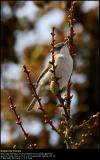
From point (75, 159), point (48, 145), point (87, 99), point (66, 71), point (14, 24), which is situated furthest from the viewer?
point (87, 99)

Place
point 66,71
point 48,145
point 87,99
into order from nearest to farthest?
point 66,71 → point 48,145 → point 87,99

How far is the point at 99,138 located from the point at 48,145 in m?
1.01

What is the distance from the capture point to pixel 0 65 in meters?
10.1

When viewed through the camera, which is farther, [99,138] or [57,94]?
[99,138]

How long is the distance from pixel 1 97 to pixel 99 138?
2.25 metres

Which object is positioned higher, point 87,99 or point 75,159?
point 87,99

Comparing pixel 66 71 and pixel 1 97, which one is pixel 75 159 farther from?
pixel 1 97

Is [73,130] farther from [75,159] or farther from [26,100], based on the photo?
[26,100]

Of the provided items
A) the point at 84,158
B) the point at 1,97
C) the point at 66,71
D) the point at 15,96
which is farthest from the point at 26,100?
the point at 84,158

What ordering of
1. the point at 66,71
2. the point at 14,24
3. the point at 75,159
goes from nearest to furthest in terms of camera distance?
1. the point at 75,159
2. the point at 66,71
3. the point at 14,24

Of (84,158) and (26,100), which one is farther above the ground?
(26,100)

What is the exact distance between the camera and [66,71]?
444cm

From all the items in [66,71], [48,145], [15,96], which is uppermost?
[15,96]

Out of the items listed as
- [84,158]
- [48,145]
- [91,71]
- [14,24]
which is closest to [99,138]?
[48,145]
